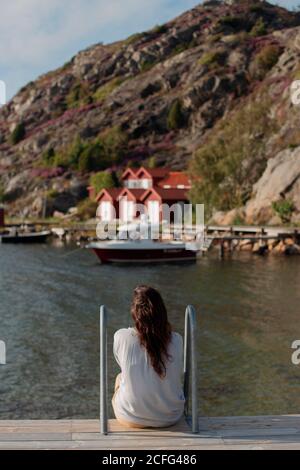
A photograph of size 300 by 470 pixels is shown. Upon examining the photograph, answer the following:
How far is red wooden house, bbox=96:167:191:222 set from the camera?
276 ft

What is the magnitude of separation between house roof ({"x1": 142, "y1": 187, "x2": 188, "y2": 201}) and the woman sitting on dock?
7610 centimetres

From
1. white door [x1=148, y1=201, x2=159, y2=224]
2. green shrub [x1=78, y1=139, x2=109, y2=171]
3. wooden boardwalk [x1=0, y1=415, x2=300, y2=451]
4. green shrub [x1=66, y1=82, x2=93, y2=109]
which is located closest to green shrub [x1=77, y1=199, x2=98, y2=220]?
white door [x1=148, y1=201, x2=159, y2=224]

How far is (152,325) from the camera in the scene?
7230 mm


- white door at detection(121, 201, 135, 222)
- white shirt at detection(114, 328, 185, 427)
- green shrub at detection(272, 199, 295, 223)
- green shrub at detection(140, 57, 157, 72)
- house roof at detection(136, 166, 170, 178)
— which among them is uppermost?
green shrub at detection(140, 57, 157, 72)

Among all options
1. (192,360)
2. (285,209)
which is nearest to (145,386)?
(192,360)

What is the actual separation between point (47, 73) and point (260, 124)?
113345mm

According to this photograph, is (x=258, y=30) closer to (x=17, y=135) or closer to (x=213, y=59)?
(x=213, y=59)

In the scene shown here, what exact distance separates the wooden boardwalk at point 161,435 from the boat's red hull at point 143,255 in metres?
42.6

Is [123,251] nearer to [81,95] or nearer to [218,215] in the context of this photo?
[218,215]

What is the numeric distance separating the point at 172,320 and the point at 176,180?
64.8 m

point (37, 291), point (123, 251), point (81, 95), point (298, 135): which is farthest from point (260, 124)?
point (81, 95)

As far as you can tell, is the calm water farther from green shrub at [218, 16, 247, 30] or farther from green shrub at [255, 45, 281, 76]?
green shrub at [218, 16, 247, 30]

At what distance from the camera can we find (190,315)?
759 cm

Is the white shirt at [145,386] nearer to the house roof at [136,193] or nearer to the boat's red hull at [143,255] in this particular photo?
the boat's red hull at [143,255]
